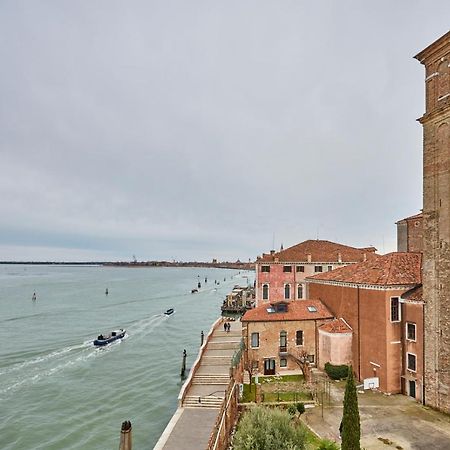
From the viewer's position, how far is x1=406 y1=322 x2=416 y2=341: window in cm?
2384

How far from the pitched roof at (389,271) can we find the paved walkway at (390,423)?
22.9ft

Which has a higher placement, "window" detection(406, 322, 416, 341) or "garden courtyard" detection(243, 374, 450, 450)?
"window" detection(406, 322, 416, 341)

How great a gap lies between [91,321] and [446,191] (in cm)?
5384

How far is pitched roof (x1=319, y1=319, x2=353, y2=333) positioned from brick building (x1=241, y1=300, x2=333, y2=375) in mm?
933

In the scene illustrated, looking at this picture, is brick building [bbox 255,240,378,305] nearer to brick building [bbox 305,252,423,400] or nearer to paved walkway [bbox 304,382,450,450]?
brick building [bbox 305,252,423,400]

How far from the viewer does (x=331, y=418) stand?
20.8 metres

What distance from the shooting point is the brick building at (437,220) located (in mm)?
21609

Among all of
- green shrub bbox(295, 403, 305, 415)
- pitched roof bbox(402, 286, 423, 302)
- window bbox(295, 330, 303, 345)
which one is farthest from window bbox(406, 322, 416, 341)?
green shrub bbox(295, 403, 305, 415)

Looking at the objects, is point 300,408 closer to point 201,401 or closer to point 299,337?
point 201,401

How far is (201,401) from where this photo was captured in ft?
75.7

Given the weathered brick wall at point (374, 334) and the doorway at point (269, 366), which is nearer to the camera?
the weathered brick wall at point (374, 334)

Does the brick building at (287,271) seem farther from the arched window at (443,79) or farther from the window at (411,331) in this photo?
the arched window at (443,79)

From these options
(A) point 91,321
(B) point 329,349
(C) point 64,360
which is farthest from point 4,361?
(B) point 329,349

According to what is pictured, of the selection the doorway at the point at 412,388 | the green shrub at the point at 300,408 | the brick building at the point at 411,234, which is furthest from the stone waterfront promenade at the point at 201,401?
the brick building at the point at 411,234
